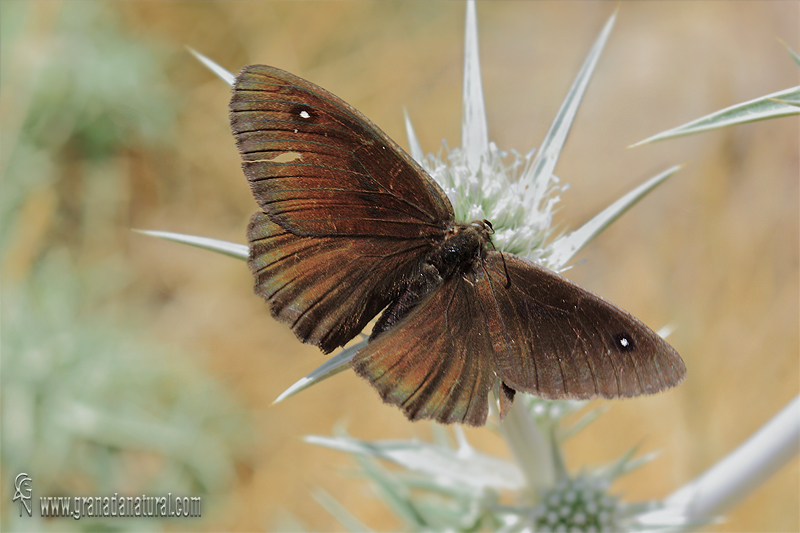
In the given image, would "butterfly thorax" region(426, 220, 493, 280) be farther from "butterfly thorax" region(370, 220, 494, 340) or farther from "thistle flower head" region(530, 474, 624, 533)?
"thistle flower head" region(530, 474, 624, 533)

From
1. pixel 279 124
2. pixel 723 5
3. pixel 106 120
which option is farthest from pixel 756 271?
pixel 106 120

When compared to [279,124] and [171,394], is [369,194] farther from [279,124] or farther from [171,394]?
[171,394]

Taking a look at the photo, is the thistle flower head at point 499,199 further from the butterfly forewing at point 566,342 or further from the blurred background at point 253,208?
the blurred background at point 253,208

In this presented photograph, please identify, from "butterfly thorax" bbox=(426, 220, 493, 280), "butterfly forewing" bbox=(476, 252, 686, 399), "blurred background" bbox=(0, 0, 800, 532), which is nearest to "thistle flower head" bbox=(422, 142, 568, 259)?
"butterfly thorax" bbox=(426, 220, 493, 280)

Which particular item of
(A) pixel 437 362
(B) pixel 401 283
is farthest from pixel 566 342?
(B) pixel 401 283

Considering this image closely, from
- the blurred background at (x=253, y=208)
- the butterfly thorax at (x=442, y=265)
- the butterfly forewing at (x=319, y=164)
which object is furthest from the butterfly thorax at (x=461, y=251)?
the blurred background at (x=253, y=208)

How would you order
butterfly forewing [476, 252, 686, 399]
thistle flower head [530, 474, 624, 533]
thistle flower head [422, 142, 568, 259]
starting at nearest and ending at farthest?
1. butterfly forewing [476, 252, 686, 399]
2. thistle flower head [422, 142, 568, 259]
3. thistle flower head [530, 474, 624, 533]

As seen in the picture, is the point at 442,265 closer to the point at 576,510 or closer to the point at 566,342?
the point at 566,342
